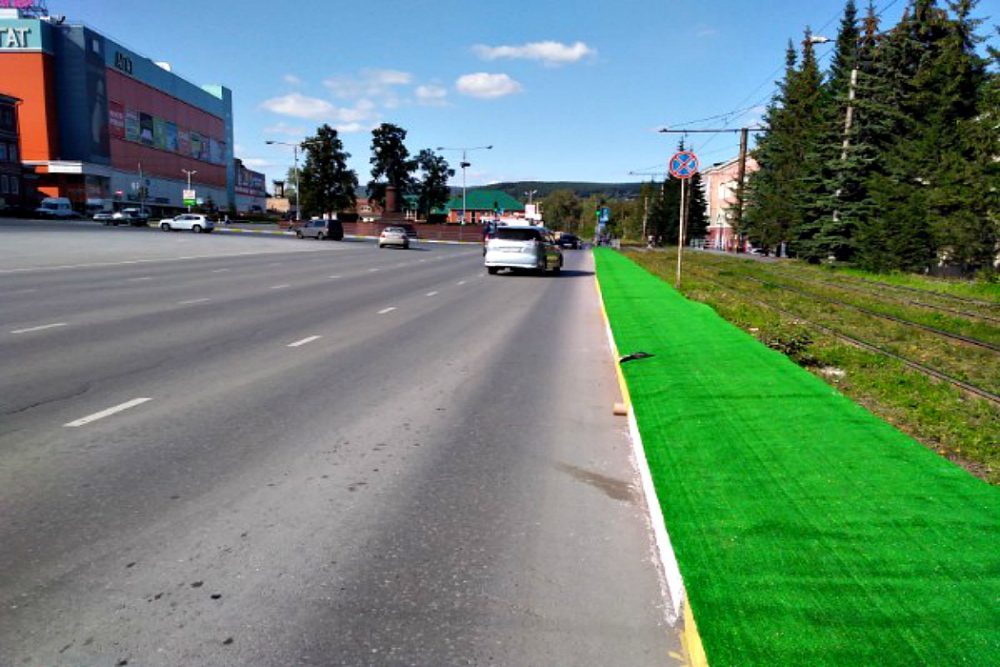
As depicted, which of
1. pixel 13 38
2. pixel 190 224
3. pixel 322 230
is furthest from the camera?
pixel 13 38

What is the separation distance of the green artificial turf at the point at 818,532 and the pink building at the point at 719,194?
77295mm

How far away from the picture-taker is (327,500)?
4328mm

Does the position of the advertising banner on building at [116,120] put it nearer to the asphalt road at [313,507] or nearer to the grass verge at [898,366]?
the grass verge at [898,366]

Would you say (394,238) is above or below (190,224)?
below

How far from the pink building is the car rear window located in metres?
58.0

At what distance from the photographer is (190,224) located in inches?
2378

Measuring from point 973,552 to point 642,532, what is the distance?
1.58m

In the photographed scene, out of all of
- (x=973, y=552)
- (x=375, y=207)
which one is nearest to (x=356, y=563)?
(x=973, y=552)

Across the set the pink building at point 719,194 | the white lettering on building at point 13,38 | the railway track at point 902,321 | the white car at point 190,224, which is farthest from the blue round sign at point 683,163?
the white lettering on building at point 13,38

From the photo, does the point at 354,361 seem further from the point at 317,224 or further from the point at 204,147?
the point at 204,147

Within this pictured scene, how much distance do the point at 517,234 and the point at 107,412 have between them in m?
20.8

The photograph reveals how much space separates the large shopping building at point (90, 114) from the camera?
86.4 metres

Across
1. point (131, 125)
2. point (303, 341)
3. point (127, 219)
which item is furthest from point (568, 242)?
point (131, 125)

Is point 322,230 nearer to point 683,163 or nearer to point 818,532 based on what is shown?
point 683,163
